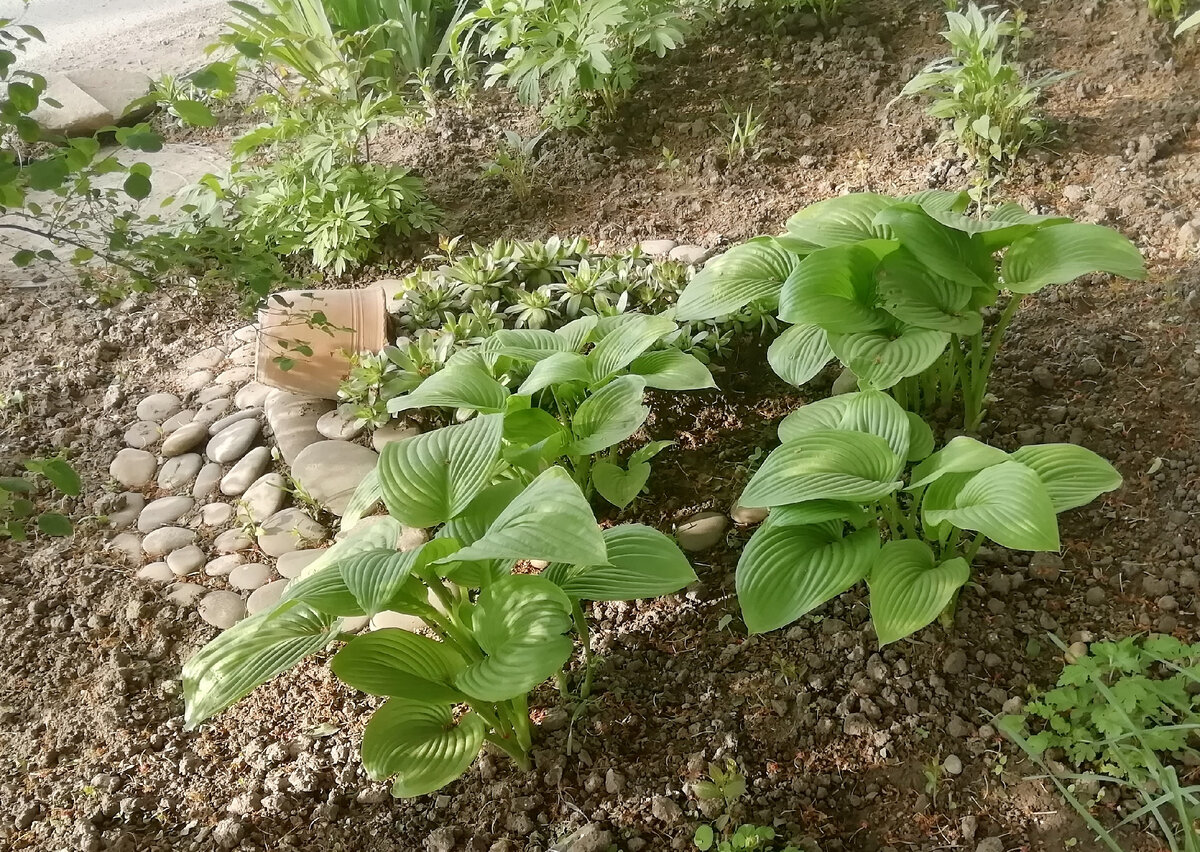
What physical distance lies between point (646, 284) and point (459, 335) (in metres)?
0.48

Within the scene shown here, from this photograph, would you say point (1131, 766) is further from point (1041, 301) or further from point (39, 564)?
point (39, 564)

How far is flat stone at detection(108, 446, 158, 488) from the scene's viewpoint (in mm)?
2209

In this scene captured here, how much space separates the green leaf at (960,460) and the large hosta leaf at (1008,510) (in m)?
0.02

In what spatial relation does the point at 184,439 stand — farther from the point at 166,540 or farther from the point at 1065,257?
the point at 1065,257

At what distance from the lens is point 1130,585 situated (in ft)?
5.10

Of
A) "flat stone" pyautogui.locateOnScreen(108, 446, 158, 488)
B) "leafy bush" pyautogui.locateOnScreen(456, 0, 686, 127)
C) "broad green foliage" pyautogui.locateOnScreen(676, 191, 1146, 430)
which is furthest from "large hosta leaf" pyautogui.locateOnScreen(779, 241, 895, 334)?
"flat stone" pyautogui.locateOnScreen(108, 446, 158, 488)

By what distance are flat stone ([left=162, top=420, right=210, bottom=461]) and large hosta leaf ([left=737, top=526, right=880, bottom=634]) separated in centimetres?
158

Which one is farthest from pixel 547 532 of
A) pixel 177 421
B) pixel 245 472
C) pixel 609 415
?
pixel 177 421

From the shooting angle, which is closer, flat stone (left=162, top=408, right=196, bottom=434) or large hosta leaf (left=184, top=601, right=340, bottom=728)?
large hosta leaf (left=184, top=601, right=340, bottom=728)

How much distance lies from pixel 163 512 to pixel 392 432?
1.98 ft

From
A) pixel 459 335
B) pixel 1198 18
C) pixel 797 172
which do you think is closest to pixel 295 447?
→ pixel 459 335

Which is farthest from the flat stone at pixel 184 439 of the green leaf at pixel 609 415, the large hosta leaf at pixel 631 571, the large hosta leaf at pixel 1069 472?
the large hosta leaf at pixel 1069 472

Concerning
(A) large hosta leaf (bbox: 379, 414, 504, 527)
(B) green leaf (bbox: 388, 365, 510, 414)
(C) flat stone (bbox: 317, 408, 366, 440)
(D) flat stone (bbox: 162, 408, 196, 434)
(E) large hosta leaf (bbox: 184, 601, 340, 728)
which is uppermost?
(A) large hosta leaf (bbox: 379, 414, 504, 527)

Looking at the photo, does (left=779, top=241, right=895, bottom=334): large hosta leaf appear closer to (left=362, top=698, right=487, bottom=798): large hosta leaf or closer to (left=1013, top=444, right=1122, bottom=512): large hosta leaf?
(left=1013, top=444, right=1122, bottom=512): large hosta leaf
